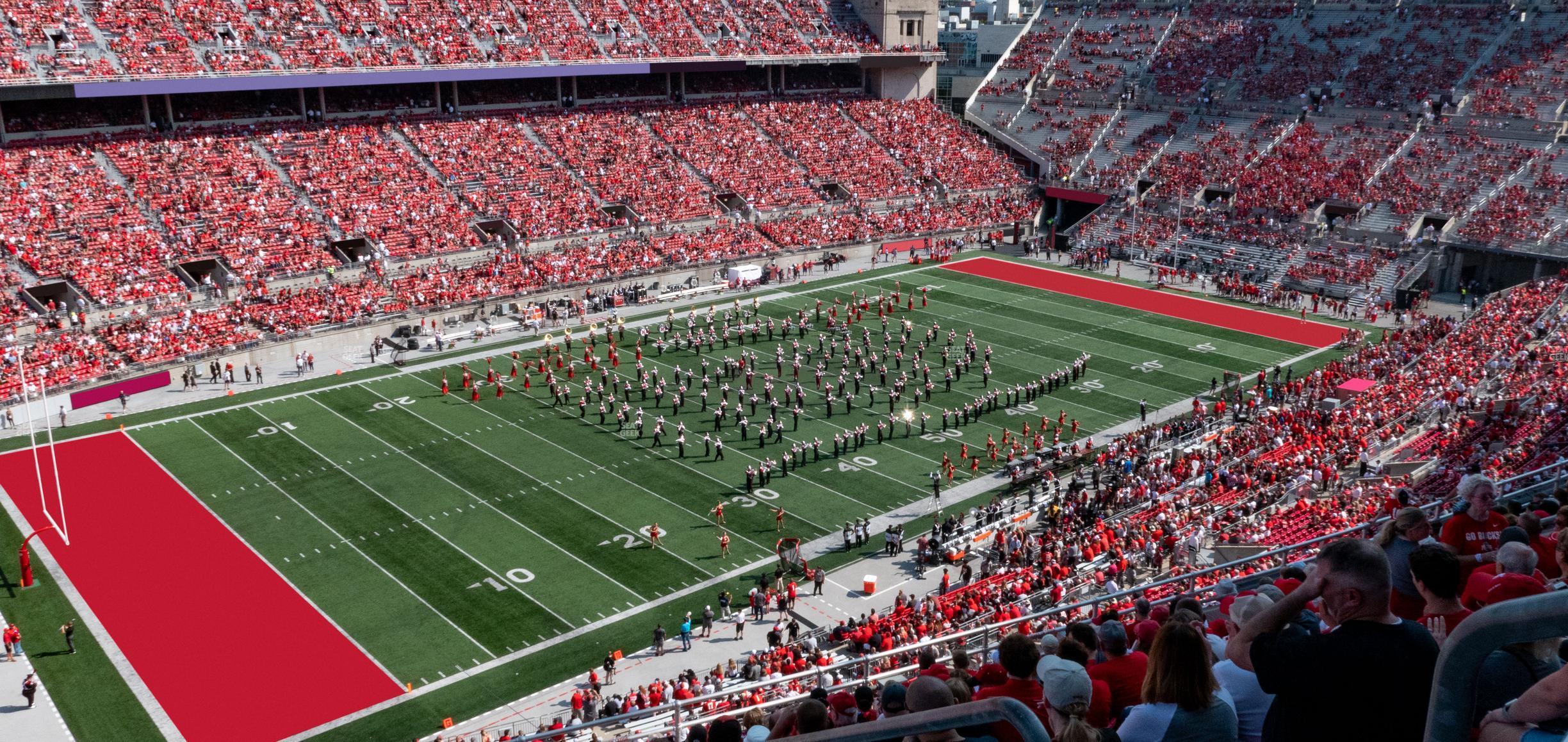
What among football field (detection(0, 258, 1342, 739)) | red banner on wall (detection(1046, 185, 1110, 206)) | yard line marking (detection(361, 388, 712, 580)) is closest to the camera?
football field (detection(0, 258, 1342, 739))

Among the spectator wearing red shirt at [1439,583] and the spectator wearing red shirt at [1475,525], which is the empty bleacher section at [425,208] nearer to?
the spectator wearing red shirt at [1475,525]

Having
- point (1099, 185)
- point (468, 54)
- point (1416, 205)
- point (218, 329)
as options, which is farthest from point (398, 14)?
point (1416, 205)

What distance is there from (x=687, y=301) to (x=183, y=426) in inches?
694

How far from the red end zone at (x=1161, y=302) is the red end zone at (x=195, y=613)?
29.9 metres

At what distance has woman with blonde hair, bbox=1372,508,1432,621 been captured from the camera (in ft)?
18.3

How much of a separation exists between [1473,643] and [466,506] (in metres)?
23.3

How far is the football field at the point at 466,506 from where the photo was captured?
59.9 feet

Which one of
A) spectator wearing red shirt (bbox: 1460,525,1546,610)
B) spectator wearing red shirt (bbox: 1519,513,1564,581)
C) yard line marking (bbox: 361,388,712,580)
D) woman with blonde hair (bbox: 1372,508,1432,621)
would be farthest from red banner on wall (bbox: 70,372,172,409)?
spectator wearing red shirt (bbox: 1460,525,1546,610)

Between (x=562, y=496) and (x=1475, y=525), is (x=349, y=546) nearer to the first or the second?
(x=562, y=496)

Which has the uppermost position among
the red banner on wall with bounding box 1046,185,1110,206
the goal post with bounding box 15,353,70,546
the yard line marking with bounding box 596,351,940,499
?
the red banner on wall with bounding box 1046,185,1110,206

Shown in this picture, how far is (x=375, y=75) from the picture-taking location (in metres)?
45.5

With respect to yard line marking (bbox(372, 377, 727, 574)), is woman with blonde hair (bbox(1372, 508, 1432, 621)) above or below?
above

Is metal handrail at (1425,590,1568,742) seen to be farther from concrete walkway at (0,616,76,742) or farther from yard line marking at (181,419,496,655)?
concrete walkway at (0,616,76,742)

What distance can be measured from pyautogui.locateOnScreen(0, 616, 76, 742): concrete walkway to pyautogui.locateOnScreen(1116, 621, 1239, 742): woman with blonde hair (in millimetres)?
16668
